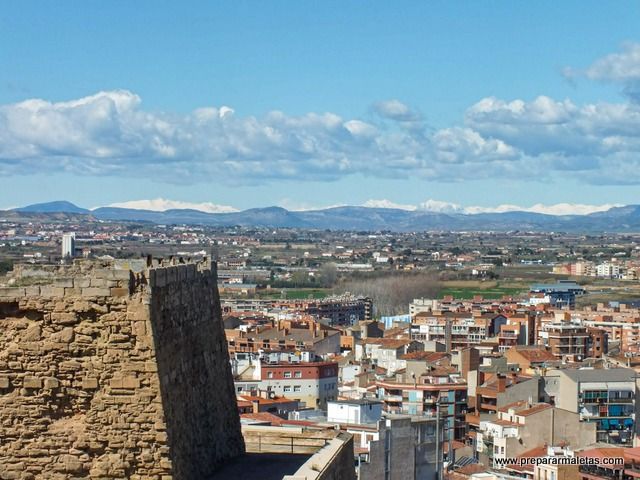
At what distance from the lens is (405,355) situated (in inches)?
2948

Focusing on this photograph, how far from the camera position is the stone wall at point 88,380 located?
9.96 meters

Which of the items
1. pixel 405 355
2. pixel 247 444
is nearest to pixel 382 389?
pixel 405 355

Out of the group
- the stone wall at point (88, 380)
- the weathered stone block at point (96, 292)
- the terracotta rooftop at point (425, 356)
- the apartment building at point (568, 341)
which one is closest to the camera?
the stone wall at point (88, 380)

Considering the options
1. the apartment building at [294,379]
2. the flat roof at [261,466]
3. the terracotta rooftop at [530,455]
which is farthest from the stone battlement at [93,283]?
the apartment building at [294,379]

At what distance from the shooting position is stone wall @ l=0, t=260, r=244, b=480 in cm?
996

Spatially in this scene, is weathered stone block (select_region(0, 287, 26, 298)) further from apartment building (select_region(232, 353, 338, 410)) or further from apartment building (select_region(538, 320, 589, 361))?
apartment building (select_region(538, 320, 589, 361))

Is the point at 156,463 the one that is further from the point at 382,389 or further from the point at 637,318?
the point at 637,318

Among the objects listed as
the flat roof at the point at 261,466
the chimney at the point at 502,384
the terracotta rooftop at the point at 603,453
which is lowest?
the chimney at the point at 502,384

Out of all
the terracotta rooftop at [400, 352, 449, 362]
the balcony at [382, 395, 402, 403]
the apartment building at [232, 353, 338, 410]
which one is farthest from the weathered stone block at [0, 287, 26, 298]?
the terracotta rooftop at [400, 352, 449, 362]

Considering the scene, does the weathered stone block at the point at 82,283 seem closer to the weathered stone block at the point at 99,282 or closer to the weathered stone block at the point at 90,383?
the weathered stone block at the point at 99,282

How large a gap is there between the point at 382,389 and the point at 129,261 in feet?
159

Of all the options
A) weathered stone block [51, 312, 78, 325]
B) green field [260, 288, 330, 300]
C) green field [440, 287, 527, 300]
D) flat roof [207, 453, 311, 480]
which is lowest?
green field [260, 288, 330, 300]

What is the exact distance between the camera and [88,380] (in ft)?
33.0

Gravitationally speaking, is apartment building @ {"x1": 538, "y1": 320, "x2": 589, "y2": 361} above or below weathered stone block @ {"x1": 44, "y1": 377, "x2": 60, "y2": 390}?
below
